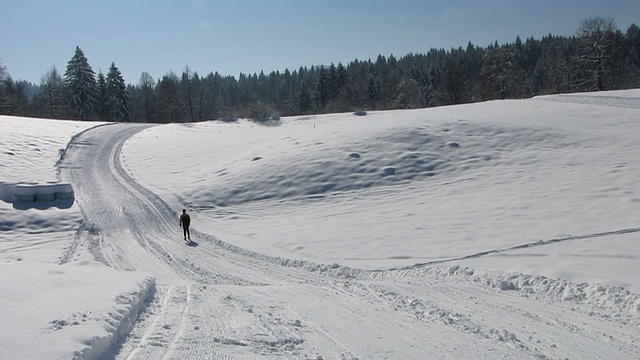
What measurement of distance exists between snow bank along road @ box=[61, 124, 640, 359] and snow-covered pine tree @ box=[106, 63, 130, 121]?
5379 centimetres

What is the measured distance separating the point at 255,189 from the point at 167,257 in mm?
8063

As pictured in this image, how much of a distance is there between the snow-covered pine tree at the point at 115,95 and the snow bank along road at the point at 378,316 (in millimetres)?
53795

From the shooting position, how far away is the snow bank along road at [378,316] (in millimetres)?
6324

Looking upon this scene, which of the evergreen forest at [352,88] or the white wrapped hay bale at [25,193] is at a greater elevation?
the evergreen forest at [352,88]

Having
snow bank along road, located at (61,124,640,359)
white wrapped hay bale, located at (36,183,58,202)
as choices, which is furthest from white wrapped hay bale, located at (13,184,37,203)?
snow bank along road, located at (61,124,640,359)

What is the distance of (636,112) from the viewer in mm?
30062

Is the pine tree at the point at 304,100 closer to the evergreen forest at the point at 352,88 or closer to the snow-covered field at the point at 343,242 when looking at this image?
the evergreen forest at the point at 352,88

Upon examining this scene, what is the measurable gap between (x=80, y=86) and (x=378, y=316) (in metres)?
60.2

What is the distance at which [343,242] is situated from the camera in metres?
14.9

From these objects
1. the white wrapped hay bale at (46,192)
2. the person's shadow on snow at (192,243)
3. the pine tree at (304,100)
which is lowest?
the person's shadow on snow at (192,243)

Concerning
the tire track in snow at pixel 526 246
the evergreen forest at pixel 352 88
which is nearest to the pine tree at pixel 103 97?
the evergreen forest at pixel 352 88

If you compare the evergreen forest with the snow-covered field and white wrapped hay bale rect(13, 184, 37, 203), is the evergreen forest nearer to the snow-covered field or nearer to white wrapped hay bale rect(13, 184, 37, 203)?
the snow-covered field

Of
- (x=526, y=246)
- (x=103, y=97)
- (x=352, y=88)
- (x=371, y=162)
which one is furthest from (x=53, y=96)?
(x=526, y=246)

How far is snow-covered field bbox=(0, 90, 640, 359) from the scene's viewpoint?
661cm
